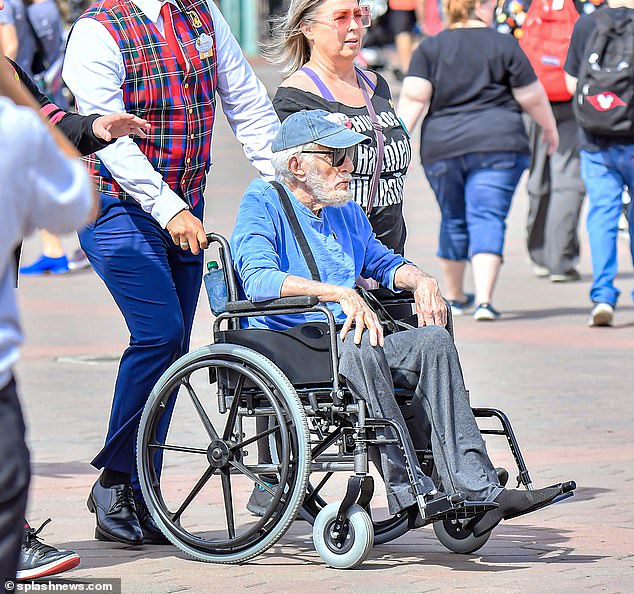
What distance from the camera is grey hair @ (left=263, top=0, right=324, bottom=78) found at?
590cm

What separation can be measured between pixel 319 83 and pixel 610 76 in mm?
4037

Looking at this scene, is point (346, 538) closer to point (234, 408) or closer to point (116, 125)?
point (234, 408)

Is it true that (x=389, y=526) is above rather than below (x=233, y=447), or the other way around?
below

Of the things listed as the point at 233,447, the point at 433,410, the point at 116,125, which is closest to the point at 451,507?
the point at 433,410

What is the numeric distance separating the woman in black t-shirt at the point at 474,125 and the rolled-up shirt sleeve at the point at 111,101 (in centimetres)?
458

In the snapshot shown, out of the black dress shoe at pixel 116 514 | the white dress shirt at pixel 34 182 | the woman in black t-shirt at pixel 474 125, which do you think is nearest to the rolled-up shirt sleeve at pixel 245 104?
the black dress shoe at pixel 116 514

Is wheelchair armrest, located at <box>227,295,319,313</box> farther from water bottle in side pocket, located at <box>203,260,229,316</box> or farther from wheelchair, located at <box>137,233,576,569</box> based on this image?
water bottle in side pocket, located at <box>203,260,229,316</box>

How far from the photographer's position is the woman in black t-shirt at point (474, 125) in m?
9.68

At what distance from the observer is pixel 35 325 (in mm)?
10211

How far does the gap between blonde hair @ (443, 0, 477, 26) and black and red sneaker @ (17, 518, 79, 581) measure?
19.7 feet

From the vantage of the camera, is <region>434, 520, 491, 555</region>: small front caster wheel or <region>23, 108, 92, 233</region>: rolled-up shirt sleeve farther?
<region>434, 520, 491, 555</region>: small front caster wheel

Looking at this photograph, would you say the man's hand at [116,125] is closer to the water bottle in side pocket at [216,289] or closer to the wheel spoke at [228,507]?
the water bottle in side pocket at [216,289]

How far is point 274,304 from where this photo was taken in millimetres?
4820

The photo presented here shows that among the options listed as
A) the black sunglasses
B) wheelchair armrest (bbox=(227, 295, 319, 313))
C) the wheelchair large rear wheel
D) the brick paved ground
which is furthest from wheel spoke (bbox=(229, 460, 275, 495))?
the black sunglasses
